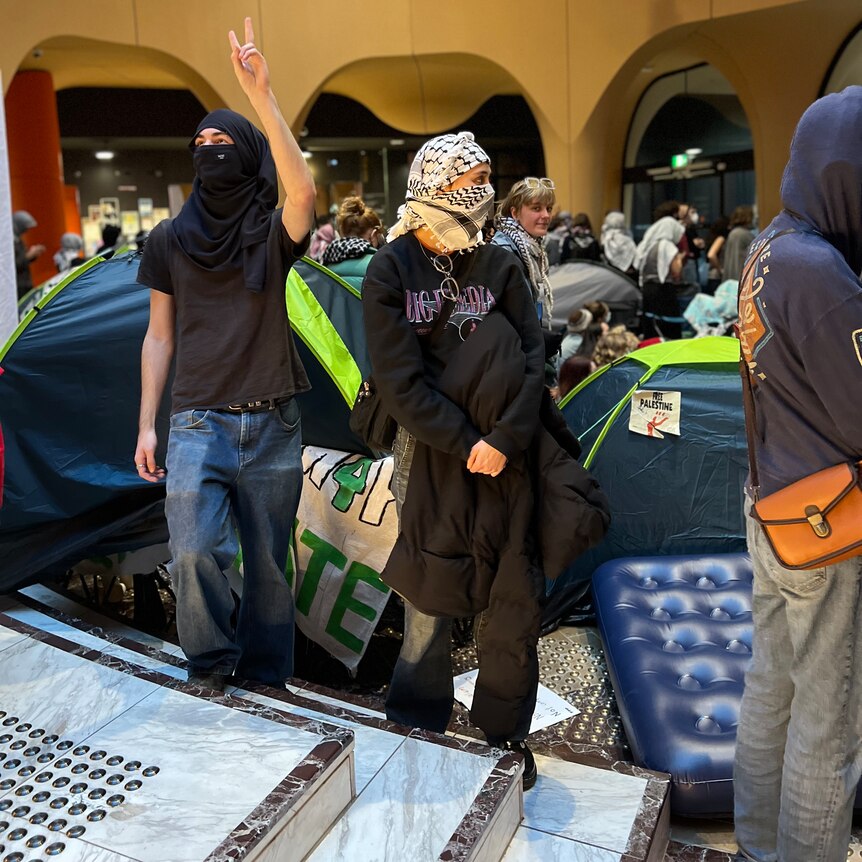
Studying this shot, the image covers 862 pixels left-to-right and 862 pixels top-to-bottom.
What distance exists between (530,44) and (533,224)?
8.01 metres

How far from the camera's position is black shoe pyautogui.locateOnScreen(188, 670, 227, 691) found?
2.23m

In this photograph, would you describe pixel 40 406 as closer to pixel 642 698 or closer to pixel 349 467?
pixel 349 467

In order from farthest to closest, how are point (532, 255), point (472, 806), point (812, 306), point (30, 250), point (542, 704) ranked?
1. point (30, 250)
2. point (532, 255)
3. point (542, 704)
4. point (472, 806)
5. point (812, 306)

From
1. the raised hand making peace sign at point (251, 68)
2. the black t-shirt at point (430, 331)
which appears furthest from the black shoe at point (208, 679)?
the raised hand making peace sign at point (251, 68)

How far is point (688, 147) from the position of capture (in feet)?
46.5

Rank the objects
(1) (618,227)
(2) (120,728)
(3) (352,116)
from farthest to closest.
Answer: (3) (352,116) < (1) (618,227) < (2) (120,728)

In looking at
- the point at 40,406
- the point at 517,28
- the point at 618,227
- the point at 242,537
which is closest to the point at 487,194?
the point at 242,537

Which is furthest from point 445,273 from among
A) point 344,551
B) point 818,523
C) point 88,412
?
point 88,412

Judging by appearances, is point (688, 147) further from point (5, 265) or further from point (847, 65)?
point (5, 265)

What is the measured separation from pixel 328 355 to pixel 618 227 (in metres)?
6.01

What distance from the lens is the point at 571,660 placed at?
113 inches

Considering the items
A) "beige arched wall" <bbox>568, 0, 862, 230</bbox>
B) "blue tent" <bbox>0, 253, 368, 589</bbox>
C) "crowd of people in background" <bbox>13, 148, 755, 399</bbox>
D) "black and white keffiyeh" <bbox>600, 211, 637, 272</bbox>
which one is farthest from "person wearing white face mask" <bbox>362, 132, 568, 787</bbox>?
"beige arched wall" <bbox>568, 0, 862, 230</bbox>

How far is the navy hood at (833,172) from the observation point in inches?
58.5

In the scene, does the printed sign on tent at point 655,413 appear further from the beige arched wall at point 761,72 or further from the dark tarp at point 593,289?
the beige arched wall at point 761,72
